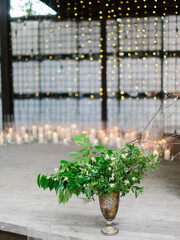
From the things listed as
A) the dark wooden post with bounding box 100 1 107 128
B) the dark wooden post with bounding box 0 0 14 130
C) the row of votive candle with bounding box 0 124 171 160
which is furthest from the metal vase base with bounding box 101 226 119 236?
the dark wooden post with bounding box 0 0 14 130

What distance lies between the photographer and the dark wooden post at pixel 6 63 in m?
7.17

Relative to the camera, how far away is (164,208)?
2.76 meters

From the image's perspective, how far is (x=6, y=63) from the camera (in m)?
7.24

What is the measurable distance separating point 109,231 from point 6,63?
5.67 meters

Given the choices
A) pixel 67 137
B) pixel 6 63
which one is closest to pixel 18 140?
pixel 67 137

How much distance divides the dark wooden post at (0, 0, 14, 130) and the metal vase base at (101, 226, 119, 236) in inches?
207

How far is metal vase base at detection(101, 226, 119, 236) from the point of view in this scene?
227cm

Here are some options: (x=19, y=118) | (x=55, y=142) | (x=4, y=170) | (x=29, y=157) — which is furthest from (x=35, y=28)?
(x=4, y=170)

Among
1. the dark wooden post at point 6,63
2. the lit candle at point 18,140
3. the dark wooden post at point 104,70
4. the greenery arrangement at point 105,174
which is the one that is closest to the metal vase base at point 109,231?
the greenery arrangement at point 105,174

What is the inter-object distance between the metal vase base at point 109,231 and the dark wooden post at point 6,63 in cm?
525

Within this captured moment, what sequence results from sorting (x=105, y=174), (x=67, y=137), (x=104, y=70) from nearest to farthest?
1. (x=105, y=174)
2. (x=67, y=137)
3. (x=104, y=70)

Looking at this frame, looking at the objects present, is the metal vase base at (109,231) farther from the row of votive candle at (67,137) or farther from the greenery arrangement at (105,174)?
the row of votive candle at (67,137)

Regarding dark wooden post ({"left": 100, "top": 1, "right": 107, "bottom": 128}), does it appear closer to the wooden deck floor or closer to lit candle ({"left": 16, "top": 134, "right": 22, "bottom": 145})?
lit candle ({"left": 16, "top": 134, "right": 22, "bottom": 145})

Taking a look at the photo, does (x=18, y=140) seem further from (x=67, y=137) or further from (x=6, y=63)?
(x=6, y=63)
